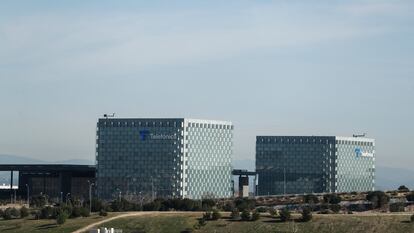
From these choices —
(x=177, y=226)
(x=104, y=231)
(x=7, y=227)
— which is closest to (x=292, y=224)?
(x=177, y=226)

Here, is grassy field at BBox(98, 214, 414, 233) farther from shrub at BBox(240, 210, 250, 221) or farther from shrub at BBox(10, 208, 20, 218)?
shrub at BBox(10, 208, 20, 218)

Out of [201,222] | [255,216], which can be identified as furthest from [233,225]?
[201,222]

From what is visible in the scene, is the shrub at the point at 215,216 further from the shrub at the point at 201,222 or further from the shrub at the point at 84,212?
the shrub at the point at 84,212

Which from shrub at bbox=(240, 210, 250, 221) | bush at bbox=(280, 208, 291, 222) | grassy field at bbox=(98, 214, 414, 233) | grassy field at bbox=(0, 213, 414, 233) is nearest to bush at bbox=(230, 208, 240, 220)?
grassy field at bbox=(0, 213, 414, 233)

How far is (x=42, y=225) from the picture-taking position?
179250mm

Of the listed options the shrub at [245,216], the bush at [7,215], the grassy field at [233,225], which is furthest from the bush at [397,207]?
the bush at [7,215]

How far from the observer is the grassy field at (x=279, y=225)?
15475cm

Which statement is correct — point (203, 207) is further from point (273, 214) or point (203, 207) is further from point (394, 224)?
point (394, 224)

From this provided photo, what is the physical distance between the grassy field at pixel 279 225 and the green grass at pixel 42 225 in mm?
6539

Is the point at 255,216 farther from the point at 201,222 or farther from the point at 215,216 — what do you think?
the point at 201,222

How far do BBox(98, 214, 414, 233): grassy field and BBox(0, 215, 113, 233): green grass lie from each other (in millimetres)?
6539

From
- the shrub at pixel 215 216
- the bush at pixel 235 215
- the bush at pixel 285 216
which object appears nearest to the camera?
the bush at pixel 285 216

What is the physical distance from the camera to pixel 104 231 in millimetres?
137375

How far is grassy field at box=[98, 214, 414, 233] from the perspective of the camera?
Result: 154750mm
